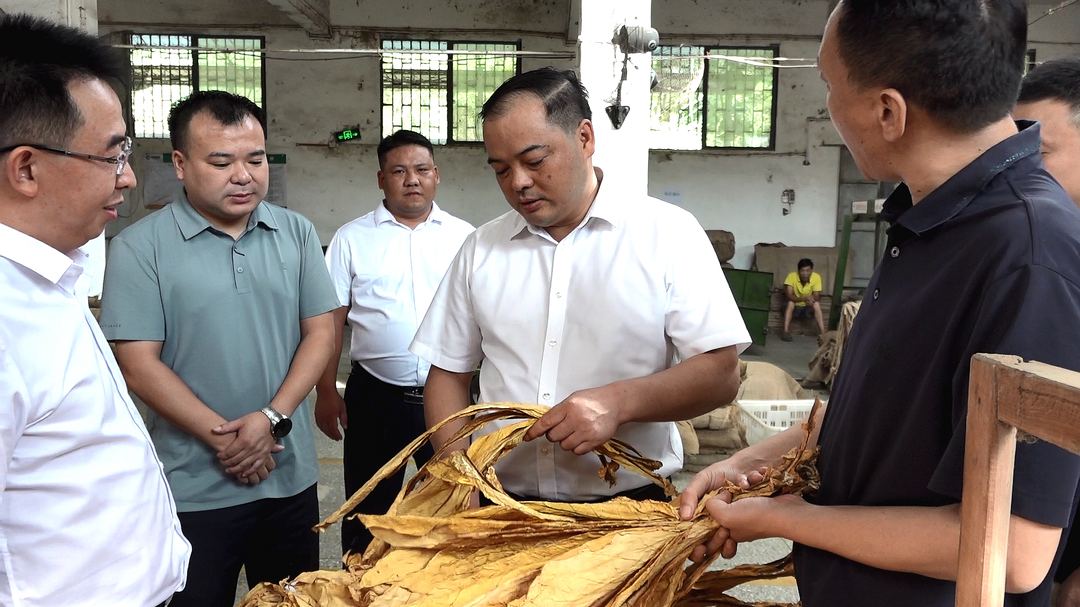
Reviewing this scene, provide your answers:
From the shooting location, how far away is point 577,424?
4.66ft

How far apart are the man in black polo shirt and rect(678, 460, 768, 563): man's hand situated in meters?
0.14

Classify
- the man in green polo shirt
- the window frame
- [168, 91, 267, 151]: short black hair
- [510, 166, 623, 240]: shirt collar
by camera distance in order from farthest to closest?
the window frame < [168, 91, 267, 151]: short black hair < the man in green polo shirt < [510, 166, 623, 240]: shirt collar

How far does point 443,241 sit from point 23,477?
2.44 meters

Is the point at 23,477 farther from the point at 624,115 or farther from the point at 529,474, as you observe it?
the point at 624,115

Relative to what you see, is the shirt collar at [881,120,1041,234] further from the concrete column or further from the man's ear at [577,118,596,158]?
the concrete column

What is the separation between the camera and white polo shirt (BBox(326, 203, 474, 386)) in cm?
323

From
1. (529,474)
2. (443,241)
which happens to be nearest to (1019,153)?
(529,474)

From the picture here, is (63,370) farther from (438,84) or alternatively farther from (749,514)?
(438,84)

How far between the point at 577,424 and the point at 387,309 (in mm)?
2036

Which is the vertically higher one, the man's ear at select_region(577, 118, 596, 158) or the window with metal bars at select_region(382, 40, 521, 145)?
the window with metal bars at select_region(382, 40, 521, 145)

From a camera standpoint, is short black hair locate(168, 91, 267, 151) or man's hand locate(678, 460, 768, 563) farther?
short black hair locate(168, 91, 267, 151)

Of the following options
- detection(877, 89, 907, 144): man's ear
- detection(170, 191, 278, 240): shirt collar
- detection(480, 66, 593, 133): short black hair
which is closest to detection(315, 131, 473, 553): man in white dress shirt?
detection(170, 191, 278, 240): shirt collar

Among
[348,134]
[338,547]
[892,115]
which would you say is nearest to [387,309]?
[338,547]

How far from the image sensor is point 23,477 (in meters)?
1.14
